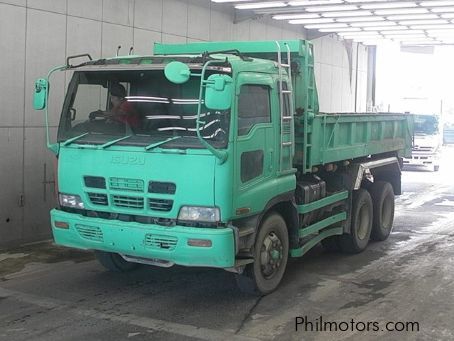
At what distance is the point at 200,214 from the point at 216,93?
45.4 inches

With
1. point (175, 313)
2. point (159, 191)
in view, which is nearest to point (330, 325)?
point (175, 313)

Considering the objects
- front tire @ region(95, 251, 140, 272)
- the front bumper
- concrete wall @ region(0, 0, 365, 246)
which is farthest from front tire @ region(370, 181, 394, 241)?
concrete wall @ region(0, 0, 365, 246)

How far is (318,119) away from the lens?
7.16 meters

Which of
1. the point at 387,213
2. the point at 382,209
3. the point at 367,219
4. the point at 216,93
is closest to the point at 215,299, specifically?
the point at 216,93

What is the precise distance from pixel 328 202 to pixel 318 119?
1148 mm

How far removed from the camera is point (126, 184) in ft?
18.6

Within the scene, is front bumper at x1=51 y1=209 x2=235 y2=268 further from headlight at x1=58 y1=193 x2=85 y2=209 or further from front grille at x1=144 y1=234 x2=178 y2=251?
headlight at x1=58 y1=193 x2=85 y2=209

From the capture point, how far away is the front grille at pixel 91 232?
5.79 meters

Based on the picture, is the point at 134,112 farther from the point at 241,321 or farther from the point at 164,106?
the point at 241,321

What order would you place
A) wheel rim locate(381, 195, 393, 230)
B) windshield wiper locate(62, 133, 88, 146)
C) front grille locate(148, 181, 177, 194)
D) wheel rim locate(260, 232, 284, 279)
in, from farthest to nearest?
1. wheel rim locate(381, 195, 393, 230)
2. wheel rim locate(260, 232, 284, 279)
3. windshield wiper locate(62, 133, 88, 146)
4. front grille locate(148, 181, 177, 194)

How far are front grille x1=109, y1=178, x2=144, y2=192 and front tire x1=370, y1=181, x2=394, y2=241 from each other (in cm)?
504

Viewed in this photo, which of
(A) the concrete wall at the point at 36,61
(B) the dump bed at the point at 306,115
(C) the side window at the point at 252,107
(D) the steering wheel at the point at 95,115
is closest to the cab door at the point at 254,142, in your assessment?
(C) the side window at the point at 252,107

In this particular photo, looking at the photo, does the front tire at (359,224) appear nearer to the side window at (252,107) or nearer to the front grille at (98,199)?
the side window at (252,107)

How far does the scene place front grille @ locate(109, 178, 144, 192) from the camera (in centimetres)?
560
